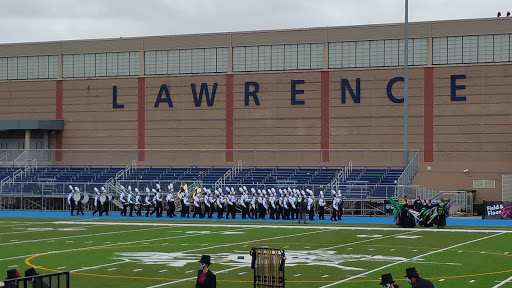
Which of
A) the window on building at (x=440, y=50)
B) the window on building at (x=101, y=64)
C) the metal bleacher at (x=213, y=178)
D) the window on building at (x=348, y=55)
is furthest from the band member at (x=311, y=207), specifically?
the window on building at (x=101, y=64)

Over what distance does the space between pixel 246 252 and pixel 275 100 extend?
3494 cm

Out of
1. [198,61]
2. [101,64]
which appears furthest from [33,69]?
[198,61]

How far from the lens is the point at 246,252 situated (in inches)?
1096

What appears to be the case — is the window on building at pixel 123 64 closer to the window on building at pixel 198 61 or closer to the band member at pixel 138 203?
the window on building at pixel 198 61

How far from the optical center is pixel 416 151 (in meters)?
58.4

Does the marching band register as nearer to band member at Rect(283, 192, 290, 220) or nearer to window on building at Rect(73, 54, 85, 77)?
band member at Rect(283, 192, 290, 220)

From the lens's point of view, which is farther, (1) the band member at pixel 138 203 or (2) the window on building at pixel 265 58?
(2) the window on building at pixel 265 58

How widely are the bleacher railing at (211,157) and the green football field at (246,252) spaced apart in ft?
61.9

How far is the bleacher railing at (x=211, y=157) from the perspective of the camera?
2354 inches

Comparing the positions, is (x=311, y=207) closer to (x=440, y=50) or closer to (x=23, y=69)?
(x=440, y=50)

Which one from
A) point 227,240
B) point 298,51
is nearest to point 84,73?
point 298,51

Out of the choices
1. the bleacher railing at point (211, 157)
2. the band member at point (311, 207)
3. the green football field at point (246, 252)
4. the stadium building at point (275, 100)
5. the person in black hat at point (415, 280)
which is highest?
the stadium building at point (275, 100)

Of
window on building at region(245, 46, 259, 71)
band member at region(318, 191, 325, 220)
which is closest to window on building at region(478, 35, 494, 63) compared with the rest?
window on building at region(245, 46, 259, 71)

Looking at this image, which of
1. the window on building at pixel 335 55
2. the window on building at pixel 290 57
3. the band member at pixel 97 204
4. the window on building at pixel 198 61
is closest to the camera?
the band member at pixel 97 204
